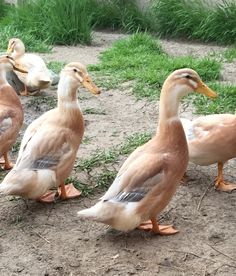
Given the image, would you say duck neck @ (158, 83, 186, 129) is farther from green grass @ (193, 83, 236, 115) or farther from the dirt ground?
green grass @ (193, 83, 236, 115)

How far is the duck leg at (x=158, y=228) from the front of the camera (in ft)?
12.1

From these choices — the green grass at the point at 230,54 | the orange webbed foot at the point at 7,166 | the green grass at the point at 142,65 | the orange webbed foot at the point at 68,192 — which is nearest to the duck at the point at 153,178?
the orange webbed foot at the point at 68,192

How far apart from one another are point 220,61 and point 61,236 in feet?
14.5

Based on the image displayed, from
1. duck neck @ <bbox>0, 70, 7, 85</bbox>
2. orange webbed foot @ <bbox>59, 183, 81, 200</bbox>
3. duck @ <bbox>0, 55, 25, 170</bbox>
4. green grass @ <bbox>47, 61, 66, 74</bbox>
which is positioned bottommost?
green grass @ <bbox>47, 61, 66, 74</bbox>

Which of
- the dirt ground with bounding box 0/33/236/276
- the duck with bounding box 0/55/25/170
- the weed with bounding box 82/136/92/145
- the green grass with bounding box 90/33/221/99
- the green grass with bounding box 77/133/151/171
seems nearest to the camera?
the dirt ground with bounding box 0/33/236/276

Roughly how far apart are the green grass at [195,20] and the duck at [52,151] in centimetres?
498

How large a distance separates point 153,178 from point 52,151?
2.61ft

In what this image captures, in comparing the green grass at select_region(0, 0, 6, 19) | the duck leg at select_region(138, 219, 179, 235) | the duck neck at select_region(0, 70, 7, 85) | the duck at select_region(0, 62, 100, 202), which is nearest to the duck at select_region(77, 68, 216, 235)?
the duck leg at select_region(138, 219, 179, 235)

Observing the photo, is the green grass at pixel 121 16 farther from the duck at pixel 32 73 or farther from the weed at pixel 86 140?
the weed at pixel 86 140

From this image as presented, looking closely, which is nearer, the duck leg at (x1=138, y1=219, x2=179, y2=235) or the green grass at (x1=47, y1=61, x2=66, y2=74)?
the duck leg at (x1=138, y1=219, x2=179, y2=235)

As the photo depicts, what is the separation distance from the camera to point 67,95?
4.14m

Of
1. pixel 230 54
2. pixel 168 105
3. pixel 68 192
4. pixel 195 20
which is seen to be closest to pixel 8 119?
pixel 68 192

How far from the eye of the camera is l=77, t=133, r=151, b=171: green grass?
4668 mm

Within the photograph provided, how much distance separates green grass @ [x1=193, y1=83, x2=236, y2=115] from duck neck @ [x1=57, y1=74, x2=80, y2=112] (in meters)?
1.85
